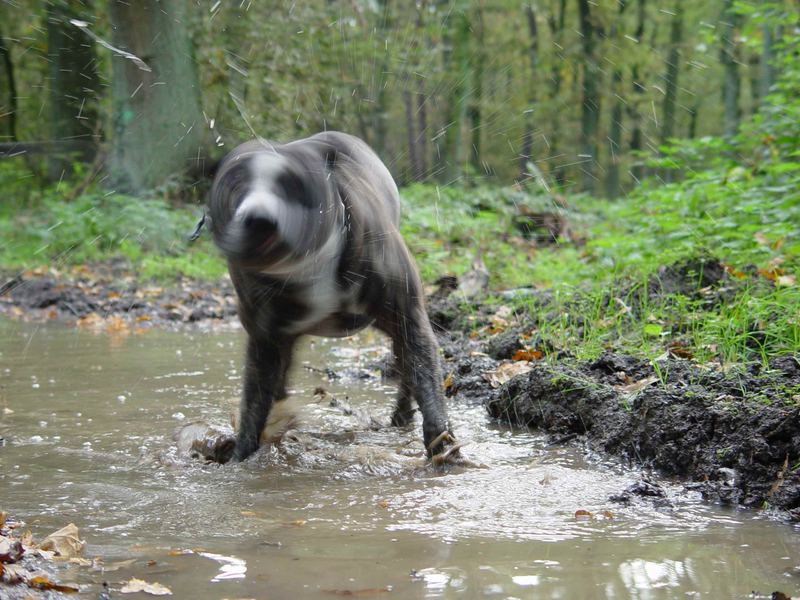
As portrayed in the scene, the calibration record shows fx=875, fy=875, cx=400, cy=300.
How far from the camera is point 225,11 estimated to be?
57.4 ft

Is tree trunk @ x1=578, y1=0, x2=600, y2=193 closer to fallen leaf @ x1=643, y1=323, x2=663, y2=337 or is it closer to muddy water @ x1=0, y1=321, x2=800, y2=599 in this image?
fallen leaf @ x1=643, y1=323, x2=663, y2=337

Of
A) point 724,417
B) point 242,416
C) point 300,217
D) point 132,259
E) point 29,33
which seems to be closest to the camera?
point 300,217

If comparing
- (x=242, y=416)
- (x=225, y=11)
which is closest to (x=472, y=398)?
(x=242, y=416)

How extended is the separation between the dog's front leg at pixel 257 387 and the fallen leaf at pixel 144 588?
5.85 feet

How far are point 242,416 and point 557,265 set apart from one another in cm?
671

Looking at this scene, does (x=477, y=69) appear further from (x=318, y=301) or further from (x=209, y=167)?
(x=209, y=167)

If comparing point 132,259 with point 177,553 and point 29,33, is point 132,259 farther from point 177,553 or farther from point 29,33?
point 177,553

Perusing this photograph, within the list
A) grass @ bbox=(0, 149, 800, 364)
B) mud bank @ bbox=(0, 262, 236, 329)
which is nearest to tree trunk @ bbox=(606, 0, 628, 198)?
grass @ bbox=(0, 149, 800, 364)

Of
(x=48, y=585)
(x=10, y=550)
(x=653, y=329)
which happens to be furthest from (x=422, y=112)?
(x=48, y=585)

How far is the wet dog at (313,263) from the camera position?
3062 millimetres

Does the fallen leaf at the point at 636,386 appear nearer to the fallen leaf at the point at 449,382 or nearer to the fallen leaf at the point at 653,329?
the fallen leaf at the point at 653,329

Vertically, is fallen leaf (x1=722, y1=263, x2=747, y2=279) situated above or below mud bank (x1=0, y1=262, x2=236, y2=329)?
above

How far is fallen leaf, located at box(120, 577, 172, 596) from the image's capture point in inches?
91.0

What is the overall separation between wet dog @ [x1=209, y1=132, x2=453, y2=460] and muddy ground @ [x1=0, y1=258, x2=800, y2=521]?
0.70 meters
